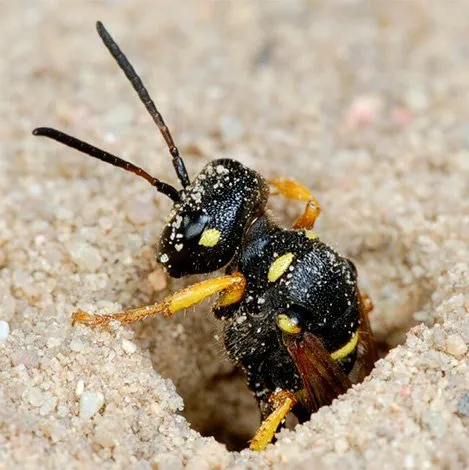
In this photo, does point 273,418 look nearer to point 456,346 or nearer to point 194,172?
point 456,346

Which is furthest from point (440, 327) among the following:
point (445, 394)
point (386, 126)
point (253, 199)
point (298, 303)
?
point (386, 126)

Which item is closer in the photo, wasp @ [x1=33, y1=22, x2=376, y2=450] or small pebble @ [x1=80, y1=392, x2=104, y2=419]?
small pebble @ [x1=80, y1=392, x2=104, y2=419]

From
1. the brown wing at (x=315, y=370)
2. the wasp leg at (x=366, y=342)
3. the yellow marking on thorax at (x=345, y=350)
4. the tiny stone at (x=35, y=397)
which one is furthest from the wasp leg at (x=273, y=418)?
the tiny stone at (x=35, y=397)

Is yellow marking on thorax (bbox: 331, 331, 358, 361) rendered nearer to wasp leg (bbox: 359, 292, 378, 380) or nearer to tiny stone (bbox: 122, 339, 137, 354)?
wasp leg (bbox: 359, 292, 378, 380)

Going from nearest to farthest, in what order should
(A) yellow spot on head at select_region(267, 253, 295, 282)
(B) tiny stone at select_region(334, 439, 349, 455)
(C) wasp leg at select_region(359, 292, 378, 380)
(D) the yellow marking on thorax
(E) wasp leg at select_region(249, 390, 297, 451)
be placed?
(B) tiny stone at select_region(334, 439, 349, 455) < (E) wasp leg at select_region(249, 390, 297, 451) < (A) yellow spot on head at select_region(267, 253, 295, 282) < (D) the yellow marking on thorax < (C) wasp leg at select_region(359, 292, 378, 380)

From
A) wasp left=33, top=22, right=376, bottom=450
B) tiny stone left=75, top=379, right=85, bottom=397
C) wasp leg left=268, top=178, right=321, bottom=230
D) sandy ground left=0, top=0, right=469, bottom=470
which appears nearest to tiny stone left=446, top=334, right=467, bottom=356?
sandy ground left=0, top=0, right=469, bottom=470

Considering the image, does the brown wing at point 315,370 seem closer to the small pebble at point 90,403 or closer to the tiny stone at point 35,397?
the small pebble at point 90,403

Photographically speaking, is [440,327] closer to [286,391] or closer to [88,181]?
[286,391]
